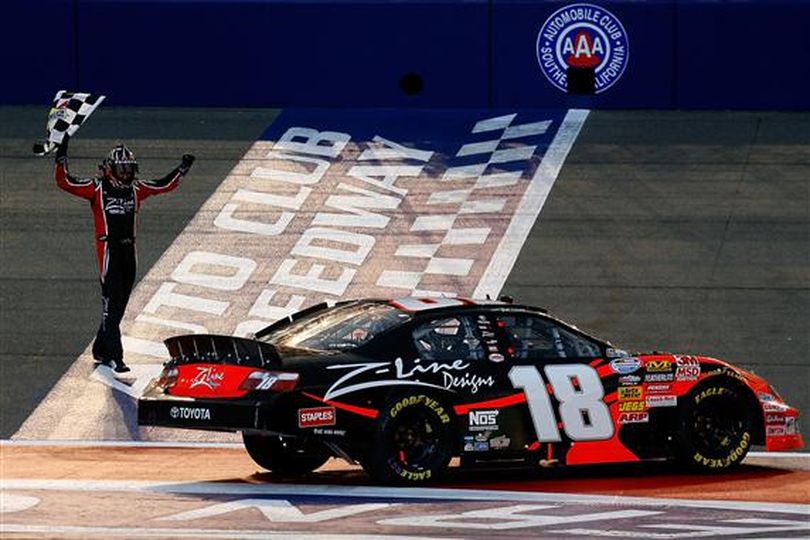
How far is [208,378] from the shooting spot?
506 inches

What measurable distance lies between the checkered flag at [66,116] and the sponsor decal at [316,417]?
5220 mm

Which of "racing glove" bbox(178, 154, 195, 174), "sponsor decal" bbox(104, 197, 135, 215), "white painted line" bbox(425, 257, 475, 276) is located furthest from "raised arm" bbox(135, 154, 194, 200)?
"white painted line" bbox(425, 257, 475, 276)

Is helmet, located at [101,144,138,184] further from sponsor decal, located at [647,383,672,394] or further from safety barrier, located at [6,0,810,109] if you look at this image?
safety barrier, located at [6,0,810,109]

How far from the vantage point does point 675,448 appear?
13.9 m

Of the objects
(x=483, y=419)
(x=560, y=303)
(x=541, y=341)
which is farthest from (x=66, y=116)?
(x=483, y=419)

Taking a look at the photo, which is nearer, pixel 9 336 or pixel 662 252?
pixel 9 336

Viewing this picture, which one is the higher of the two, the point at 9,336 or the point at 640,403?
the point at 640,403

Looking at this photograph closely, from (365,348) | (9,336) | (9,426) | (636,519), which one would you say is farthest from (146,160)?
(636,519)

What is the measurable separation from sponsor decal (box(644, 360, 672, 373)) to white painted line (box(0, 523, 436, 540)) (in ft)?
11.4

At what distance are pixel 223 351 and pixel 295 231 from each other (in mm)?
7522

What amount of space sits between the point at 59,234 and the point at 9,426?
477cm

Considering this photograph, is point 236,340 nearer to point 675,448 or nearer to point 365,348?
point 365,348

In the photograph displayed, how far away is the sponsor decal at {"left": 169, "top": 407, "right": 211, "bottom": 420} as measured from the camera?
12742 millimetres

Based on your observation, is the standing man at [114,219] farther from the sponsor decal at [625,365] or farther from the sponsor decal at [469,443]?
the sponsor decal at [625,365]
